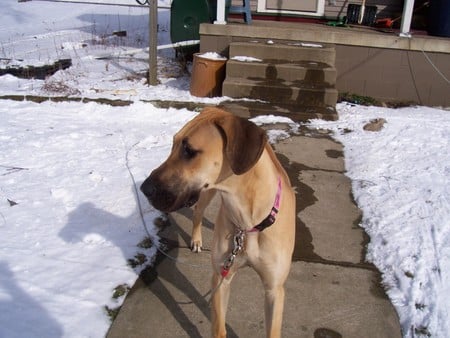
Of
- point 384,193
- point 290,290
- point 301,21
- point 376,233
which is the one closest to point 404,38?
point 301,21

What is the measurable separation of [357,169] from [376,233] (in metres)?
1.42

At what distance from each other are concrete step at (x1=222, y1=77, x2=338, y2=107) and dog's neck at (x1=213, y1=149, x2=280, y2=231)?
476 cm

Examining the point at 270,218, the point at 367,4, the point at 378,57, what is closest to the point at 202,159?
the point at 270,218

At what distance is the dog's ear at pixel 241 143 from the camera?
185 centimetres

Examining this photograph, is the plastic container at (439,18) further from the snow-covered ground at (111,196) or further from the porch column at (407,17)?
the snow-covered ground at (111,196)

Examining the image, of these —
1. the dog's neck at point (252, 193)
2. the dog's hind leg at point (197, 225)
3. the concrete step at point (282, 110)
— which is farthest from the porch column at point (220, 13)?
the dog's neck at point (252, 193)

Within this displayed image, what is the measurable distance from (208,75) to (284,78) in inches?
50.0

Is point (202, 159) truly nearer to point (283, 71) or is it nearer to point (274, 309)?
point (274, 309)

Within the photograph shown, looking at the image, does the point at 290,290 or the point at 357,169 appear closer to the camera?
the point at 290,290

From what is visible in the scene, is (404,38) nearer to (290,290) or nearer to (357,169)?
(357,169)

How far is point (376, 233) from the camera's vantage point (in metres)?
3.59

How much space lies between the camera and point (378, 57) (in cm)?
767

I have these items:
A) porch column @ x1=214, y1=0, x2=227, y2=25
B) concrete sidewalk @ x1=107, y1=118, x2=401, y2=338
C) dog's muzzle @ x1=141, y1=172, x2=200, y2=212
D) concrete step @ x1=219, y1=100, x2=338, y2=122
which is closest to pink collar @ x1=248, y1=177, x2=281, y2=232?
dog's muzzle @ x1=141, y1=172, x2=200, y2=212

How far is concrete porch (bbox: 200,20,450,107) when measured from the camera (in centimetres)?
751
